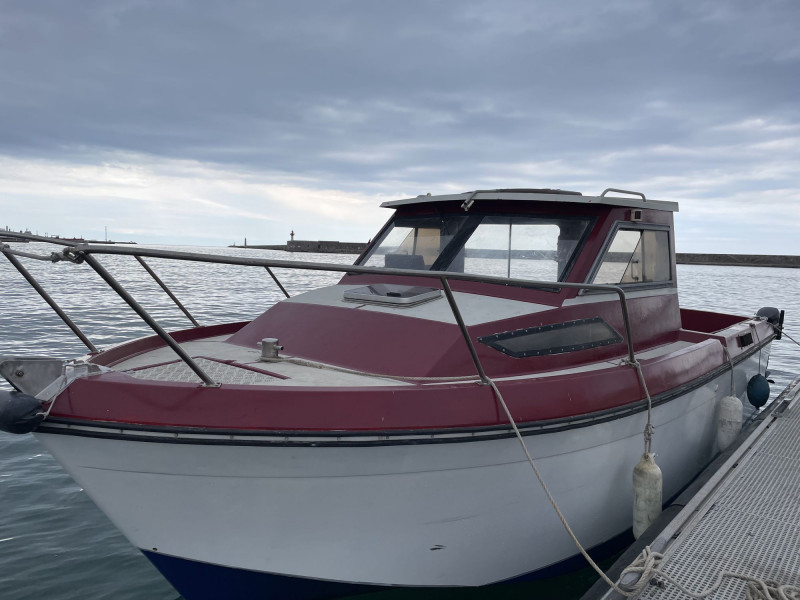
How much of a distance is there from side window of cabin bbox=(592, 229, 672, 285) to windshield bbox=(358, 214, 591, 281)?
314 millimetres

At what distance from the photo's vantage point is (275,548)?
328 cm

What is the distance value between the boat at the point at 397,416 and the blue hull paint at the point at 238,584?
14 millimetres

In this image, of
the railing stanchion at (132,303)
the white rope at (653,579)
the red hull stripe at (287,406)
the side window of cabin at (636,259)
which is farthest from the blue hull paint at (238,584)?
the side window of cabin at (636,259)

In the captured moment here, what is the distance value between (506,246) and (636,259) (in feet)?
4.28

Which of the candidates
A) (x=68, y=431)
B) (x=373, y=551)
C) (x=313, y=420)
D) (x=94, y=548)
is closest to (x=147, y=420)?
(x=68, y=431)

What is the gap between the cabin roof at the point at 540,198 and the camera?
4754 mm

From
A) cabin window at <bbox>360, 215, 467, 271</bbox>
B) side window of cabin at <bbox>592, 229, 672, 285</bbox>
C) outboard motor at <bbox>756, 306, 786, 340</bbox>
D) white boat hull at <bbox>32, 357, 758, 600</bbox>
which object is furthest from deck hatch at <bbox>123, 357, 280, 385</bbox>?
outboard motor at <bbox>756, 306, 786, 340</bbox>

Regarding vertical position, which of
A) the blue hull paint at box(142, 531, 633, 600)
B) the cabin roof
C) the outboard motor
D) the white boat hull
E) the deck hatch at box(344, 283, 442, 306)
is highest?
the cabin roof

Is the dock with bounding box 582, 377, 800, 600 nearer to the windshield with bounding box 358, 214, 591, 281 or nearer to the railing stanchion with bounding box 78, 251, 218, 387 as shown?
the windshield with bounding box 358, 214, 591, 281

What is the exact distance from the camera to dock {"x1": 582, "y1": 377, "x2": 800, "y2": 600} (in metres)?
3.31

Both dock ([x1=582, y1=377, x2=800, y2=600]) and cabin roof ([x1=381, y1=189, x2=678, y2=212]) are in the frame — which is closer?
dock ([x1=582, y1=377, x2=800, y2=600])

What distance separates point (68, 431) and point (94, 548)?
2539 mm

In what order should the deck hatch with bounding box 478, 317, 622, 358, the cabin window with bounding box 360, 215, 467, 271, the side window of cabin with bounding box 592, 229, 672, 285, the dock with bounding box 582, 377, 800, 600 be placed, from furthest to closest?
the cabin window with bounding box 360, 215, 467, 271
the side window of cabin with bounding box 592, 229, 672, 285
the deck hatch with bounding box 478, 317, 622, 358
the dock with bounding box 582, 377, 800, 600

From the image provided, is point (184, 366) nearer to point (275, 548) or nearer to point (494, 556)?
point (275, 548)
